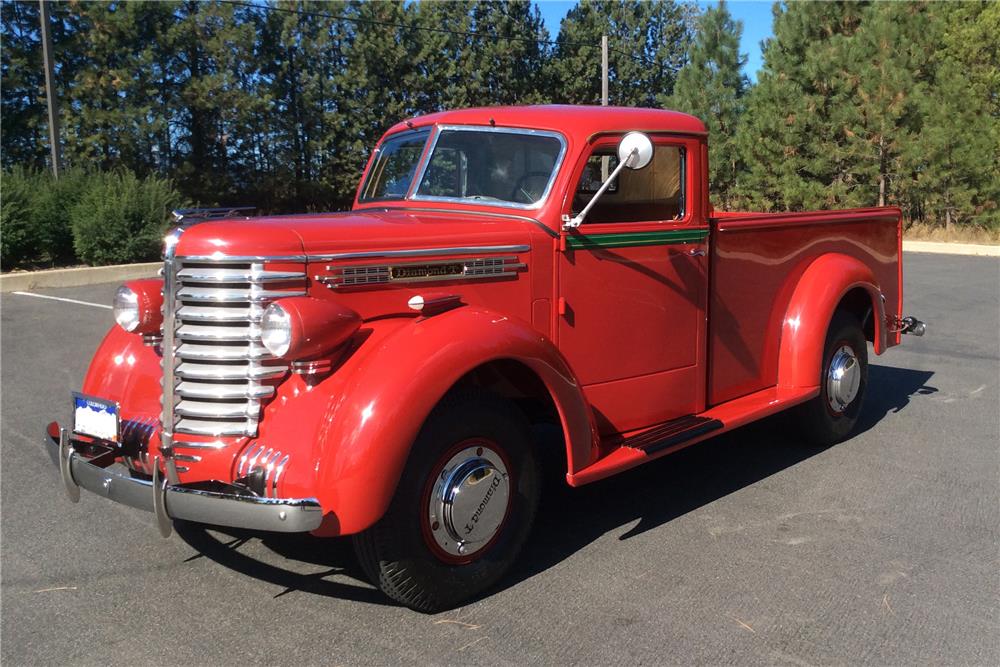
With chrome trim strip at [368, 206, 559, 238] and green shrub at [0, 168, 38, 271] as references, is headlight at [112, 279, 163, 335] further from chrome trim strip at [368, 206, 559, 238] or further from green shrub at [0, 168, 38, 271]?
green shrub at [0, 168, 38, 271]

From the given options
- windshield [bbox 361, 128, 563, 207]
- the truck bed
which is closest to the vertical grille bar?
windshield [bbox 361, 128, 563, 207]

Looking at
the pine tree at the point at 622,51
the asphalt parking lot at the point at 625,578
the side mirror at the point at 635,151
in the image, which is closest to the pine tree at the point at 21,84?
the pine tree at the point at 622,51

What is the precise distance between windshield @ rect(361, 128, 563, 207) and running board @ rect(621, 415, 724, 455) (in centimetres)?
121

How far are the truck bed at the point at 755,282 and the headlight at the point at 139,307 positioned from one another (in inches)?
107

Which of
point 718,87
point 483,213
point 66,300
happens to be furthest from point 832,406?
point 718,87

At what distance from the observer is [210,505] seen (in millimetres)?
2959

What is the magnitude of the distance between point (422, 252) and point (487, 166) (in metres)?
0.85

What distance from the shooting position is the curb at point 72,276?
1312 cm

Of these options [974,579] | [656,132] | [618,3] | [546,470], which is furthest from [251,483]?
[618,3]

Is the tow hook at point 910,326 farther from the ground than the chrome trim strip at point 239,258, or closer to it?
closer to it

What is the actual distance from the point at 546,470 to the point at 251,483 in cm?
217

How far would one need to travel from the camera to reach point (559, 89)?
34.9 meters

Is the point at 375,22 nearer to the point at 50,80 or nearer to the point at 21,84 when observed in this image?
the point at 21,84

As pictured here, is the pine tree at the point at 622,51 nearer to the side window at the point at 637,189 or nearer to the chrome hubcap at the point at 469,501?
the side window at the point at 637,189
